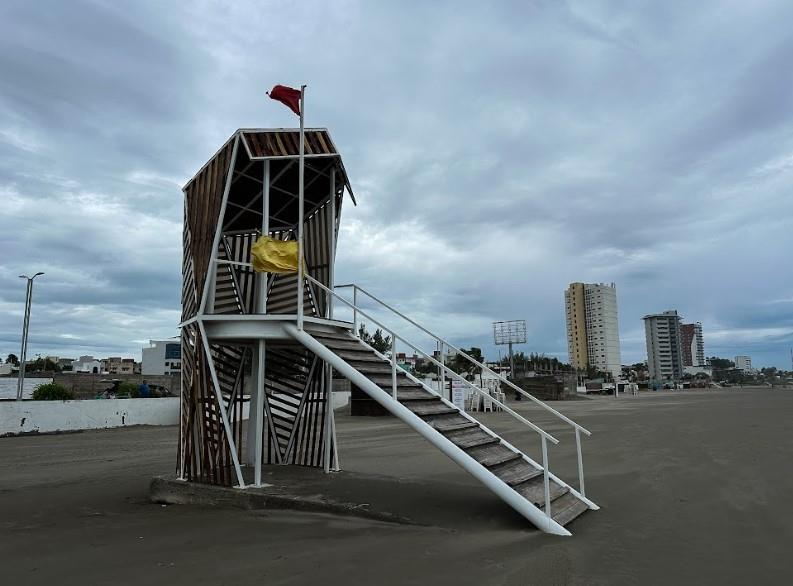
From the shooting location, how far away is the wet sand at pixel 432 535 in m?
5.36

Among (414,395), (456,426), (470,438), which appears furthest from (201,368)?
(470,438)

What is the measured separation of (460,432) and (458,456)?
2.65ft

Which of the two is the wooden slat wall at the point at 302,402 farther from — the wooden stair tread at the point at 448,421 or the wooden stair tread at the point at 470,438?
the wooden stair tread at the point at 470,438

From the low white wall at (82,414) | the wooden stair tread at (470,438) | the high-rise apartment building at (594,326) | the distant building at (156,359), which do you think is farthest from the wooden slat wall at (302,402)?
Answer: the high-rise apartment building at (594,326)

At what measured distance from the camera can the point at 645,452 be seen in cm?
1466

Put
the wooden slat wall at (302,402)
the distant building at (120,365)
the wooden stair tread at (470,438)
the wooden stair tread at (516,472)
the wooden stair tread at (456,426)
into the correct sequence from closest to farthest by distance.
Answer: the wooden stair tread at (516,472), the wooden stair tread at (470,438), the wooden stair tread at (456,426), the wooden slat wall at (302,402), the distant building at (120,365)

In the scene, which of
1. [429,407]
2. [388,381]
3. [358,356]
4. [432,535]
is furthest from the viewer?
[358,356]

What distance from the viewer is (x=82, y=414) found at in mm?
25297

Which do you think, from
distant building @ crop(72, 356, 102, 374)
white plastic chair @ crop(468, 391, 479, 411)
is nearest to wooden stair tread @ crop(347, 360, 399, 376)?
white plastic chair @ crop(468, 391, 479, 411)

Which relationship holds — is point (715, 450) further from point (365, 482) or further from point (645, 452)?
point (365, 482)

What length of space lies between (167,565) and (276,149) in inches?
253


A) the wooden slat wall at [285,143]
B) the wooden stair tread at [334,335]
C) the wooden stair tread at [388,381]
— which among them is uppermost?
the wooden slat wall at [285,143]

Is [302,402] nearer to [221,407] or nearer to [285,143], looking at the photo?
[221,407]

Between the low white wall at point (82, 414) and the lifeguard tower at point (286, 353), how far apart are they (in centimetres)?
1658
